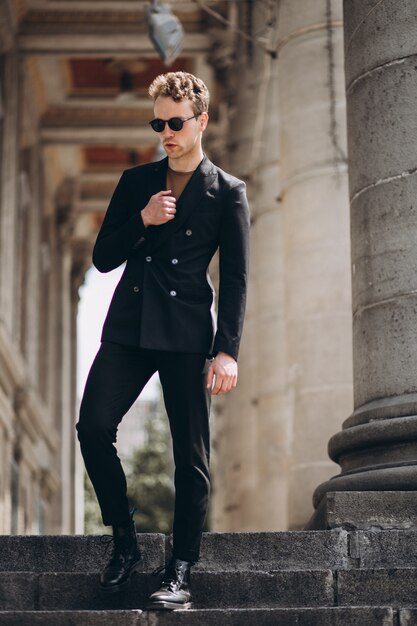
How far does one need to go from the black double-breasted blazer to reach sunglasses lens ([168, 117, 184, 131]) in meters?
0.31

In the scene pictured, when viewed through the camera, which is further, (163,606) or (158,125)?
(158,125)

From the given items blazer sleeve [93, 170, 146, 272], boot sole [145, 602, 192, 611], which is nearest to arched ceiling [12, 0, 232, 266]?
→ blazer sleeve [93, 170, 146, 272]

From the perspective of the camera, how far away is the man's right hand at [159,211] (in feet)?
21.6

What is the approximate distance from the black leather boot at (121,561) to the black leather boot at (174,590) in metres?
0.20

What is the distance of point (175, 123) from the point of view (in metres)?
6.55

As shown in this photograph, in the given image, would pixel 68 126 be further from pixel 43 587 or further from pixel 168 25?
pixel 43 587

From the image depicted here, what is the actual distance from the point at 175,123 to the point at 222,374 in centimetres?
114

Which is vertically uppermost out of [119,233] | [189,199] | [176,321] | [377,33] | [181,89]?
[377,33]

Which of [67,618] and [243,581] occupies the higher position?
[243,581]

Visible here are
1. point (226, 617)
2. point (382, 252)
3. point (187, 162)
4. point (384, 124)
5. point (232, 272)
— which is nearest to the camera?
point (226, 617)

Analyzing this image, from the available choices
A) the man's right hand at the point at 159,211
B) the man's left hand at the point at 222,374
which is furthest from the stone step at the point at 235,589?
the man's right hand at the point at 159,211

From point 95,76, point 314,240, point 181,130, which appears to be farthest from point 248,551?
point 95,76

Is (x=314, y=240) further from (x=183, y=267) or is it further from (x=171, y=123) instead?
(x=171, y=123)

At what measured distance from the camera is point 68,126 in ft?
107
